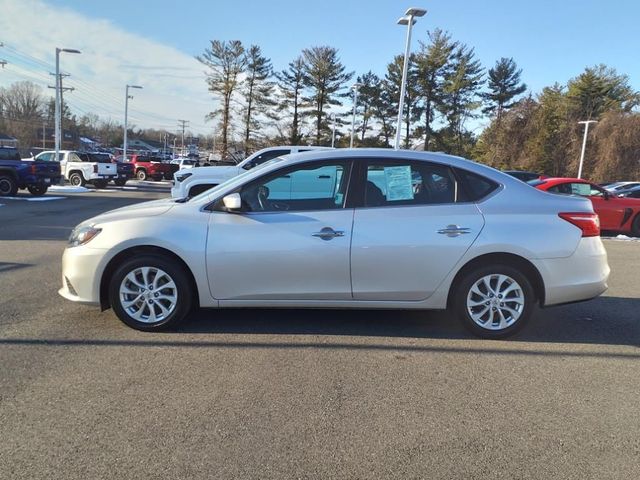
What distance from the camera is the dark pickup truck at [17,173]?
59.5 feet

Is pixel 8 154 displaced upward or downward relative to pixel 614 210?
upward

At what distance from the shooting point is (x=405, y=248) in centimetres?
450

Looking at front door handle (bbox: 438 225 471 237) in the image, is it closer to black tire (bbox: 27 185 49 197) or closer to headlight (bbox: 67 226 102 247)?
headlight (bbox: 67 226 102 247)

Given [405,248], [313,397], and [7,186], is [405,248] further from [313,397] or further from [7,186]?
[7,186]

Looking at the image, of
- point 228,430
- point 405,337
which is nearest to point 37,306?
point 228,430

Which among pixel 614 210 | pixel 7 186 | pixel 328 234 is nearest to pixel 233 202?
pixel 328 234

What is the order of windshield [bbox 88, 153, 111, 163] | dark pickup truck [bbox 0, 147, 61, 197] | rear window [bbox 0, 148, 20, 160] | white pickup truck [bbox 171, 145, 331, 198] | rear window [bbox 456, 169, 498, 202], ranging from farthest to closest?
windshield [bbox 88, 153, 111, 163] < rear window [bbox 0, 148, 20, 160] < dark pickup truck [bbox 0, 147, 61, 197] < white pickup truck [bbox 171, 145, 331, 198] < rear window [bbox 456, 169, 498, 202]

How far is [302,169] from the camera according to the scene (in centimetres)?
478

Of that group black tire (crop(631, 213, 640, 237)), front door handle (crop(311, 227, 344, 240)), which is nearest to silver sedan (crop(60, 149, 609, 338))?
front door handle (crop(311, 227, 344, 240))

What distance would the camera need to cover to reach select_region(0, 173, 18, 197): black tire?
1814 centimetres

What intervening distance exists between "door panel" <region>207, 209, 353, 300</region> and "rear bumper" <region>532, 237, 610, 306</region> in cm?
182

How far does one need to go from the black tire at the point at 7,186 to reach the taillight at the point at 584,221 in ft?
62.1

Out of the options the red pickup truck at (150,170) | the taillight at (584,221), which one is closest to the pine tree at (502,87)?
the red pickup truck at (150,170)

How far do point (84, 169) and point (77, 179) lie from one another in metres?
0.99
